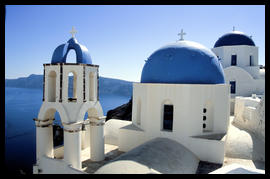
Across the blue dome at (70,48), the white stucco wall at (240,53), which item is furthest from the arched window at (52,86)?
the white stucco wall at (240,53)

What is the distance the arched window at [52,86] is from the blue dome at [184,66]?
180 inches

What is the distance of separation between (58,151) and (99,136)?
221 cm

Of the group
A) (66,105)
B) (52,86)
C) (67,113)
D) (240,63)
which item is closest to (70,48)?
(52,86)

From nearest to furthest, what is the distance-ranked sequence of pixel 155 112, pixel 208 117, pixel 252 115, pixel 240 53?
1. pixel 155 112
2. pixel 208 117
3. pixel 252 115
4. pixel 240 53

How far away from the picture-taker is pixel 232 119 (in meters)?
15.1

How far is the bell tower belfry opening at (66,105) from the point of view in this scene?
7.52 meters

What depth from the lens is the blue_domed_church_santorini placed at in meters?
7.50

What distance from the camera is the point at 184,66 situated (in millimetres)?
9406

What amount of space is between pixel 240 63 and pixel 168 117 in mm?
12994

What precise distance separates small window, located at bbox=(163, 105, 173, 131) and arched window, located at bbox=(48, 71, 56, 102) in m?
5.45

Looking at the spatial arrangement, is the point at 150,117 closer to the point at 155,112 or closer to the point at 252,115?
the point at 155,112

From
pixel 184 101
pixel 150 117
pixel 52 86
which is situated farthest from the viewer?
pixel 150 117
